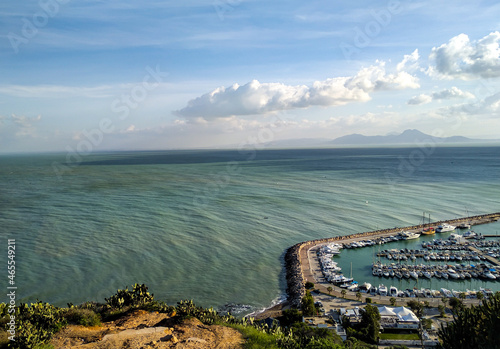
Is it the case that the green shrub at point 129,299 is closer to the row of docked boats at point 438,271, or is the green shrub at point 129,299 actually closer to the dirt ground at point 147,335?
the dirt ground at point 147,335

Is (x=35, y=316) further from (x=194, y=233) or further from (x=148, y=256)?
(x=194, y=233)

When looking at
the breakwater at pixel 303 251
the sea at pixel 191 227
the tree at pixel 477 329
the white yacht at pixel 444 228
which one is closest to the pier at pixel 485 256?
the white yacht at pixel 444 228

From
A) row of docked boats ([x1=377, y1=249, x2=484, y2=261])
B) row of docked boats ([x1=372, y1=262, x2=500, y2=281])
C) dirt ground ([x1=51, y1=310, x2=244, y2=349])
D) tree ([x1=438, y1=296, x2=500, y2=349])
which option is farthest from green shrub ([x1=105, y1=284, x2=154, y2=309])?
row of docked boats ([x1=377, y1=249, x2=484, y2=261])

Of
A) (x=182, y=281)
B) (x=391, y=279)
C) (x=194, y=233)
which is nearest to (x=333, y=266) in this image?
(x=391, y=279)

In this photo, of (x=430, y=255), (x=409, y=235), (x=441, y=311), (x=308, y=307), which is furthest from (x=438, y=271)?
(x=308, y=307)

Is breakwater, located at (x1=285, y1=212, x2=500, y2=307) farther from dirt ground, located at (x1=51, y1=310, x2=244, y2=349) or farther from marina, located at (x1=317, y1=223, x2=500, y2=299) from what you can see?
dirt ground, located at (x1=51, y1=310, x2=244, y2=349)
